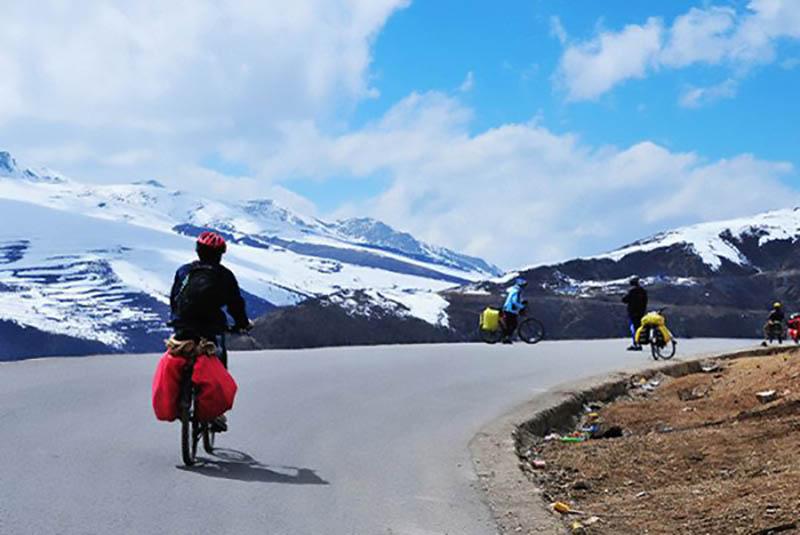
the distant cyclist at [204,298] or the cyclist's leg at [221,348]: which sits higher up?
the distant cyclist at [204,298]

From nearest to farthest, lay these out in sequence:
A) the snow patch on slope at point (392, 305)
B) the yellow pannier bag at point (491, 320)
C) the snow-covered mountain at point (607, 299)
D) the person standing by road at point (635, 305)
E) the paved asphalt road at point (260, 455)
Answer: the paved asphalt road at point (260, 455) → the person standing by road at point (635, 305) → the yellow pannier bag at point (491, 320) → the snow-covered mountain at point (607, 299) → the snow patch on slope at point (392, 305)

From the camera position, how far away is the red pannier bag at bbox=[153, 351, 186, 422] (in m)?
8.14

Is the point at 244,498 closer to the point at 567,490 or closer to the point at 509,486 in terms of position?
the point at 509,486

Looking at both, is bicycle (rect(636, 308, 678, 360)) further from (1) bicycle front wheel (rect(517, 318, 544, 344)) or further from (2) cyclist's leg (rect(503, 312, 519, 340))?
(1) bicycle front wheel (rect(517, 318, 544, 344))

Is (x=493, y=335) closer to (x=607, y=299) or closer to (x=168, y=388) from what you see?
(x=168, y=388)

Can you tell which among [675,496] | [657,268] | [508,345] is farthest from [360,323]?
[675,496]

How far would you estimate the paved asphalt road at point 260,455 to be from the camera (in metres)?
6.36

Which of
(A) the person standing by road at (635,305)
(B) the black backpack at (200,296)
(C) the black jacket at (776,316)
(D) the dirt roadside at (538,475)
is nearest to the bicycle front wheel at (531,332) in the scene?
(A) the person standing by road at (635,305)

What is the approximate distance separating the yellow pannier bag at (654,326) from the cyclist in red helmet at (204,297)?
606 inches

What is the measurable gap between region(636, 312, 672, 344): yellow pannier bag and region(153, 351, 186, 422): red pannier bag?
15812 millimetres

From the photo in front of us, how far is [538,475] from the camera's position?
8.73 meters

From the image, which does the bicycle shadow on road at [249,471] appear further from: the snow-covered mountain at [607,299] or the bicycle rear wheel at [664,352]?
the snow-covered mountain at [607,299]

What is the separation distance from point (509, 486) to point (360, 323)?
394 ft

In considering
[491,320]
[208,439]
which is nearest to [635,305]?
[491,320]
